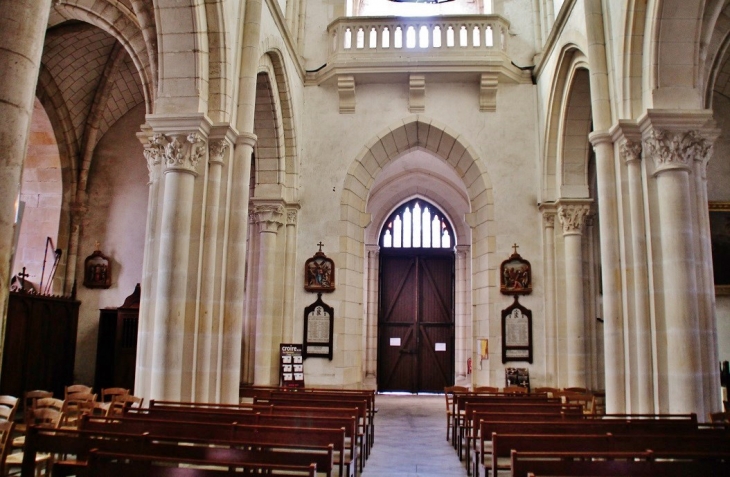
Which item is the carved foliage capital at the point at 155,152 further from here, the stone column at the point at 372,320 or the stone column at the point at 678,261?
the stone column at the point at 372,320

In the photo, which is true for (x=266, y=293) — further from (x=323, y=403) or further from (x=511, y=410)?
(x=511, y=410)

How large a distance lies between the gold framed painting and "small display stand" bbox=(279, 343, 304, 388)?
7935 mm

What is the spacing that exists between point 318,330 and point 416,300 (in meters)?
7.07

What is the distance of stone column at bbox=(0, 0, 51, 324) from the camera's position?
3.30 metres

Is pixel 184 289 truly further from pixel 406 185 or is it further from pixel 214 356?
pixel 406 185

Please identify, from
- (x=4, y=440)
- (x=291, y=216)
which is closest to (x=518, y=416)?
(x=4, y=440)

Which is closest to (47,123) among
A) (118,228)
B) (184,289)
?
(118,228)

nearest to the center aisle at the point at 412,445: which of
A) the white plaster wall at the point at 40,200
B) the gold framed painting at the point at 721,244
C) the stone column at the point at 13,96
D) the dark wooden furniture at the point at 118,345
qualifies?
the stone column at the point at 13,96

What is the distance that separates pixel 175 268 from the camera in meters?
→ 7.58

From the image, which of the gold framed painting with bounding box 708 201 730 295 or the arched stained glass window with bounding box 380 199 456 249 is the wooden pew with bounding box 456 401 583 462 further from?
the arched stained glass window with bounding box 380 199 456 249

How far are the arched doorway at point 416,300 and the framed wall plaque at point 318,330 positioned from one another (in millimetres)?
6556

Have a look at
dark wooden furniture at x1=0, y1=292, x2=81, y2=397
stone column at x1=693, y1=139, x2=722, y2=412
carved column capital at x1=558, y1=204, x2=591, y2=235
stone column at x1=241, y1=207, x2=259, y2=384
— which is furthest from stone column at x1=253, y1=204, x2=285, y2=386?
stone column at x1=693, y1=139, x2=722, y2=412

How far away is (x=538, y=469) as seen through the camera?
3947 millimetres

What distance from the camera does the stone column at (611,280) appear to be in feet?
25.1
